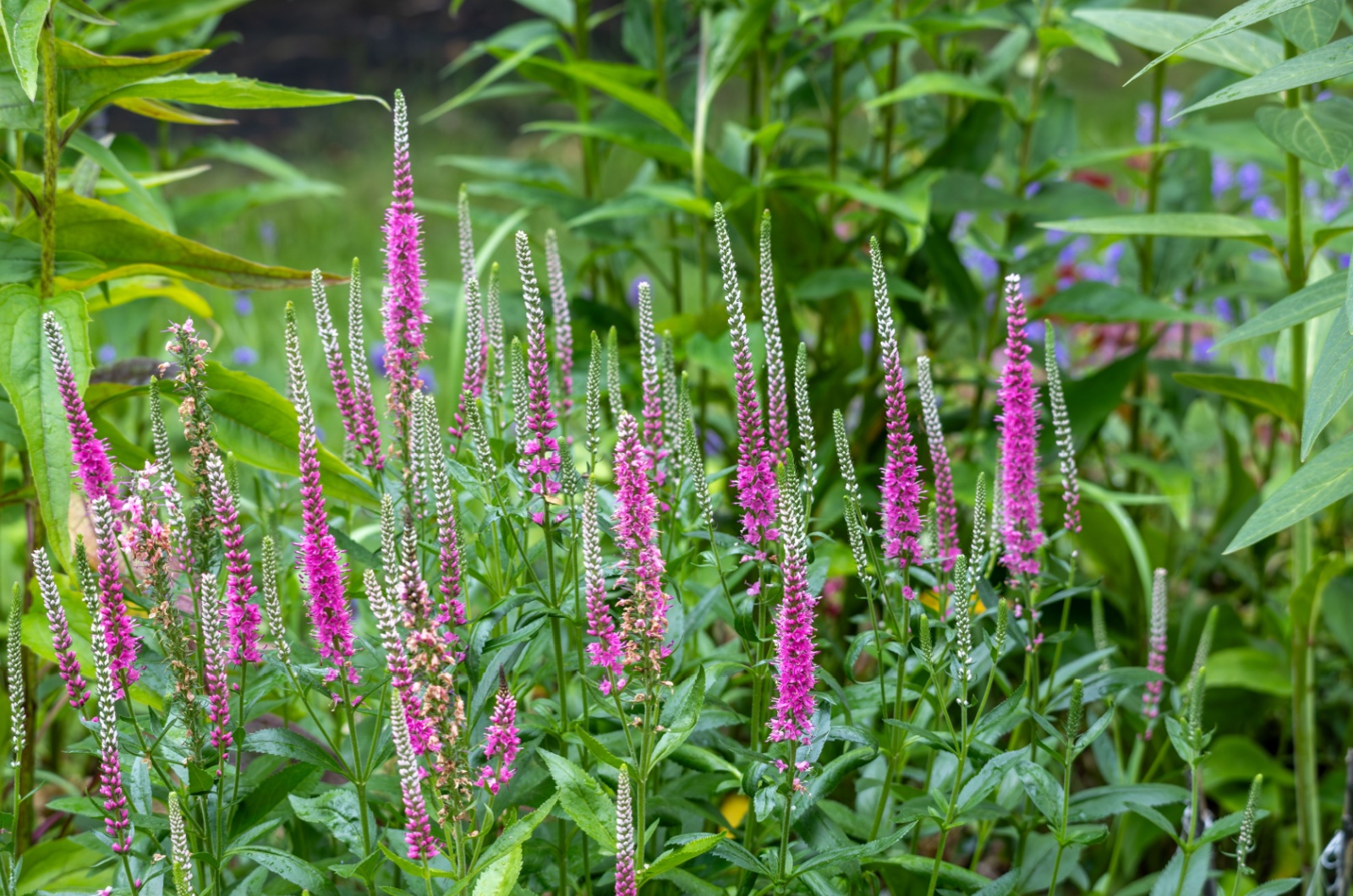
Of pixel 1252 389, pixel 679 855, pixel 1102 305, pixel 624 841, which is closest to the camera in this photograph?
pixel 624 841

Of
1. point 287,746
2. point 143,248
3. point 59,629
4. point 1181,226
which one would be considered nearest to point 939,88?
point 1181,226

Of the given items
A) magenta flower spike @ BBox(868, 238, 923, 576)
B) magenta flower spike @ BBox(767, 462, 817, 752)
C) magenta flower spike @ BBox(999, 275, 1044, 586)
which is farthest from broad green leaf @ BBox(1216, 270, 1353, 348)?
magenta flower spike @ BBox(767, 462, 817, 752)

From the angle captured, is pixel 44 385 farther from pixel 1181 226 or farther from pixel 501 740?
pixel 1181 226

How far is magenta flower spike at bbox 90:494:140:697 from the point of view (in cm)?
131

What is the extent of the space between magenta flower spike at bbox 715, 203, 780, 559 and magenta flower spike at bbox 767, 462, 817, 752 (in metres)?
0.12

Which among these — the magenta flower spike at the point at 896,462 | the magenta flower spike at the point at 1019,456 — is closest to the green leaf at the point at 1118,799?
the magenta flower spike at the point at 1019,456

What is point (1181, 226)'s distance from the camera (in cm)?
207

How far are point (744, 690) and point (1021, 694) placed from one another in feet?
2.50

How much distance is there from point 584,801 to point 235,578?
47 centimetres

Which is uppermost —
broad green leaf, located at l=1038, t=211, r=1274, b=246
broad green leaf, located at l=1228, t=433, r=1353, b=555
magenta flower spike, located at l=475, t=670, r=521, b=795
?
broad green leaf, located at l=1038, t=211, r=1274, b=246

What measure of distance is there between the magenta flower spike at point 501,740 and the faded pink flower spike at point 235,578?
1.01ft

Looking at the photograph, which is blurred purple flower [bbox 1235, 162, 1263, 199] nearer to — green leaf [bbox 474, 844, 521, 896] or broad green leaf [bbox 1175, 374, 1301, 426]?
broad green leaf [bbox 1175, 374, 1301, 426]

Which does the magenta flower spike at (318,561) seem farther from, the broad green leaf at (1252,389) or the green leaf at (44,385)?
the broad green leaf at (1252,389)

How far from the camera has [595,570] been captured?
1.29 meters
